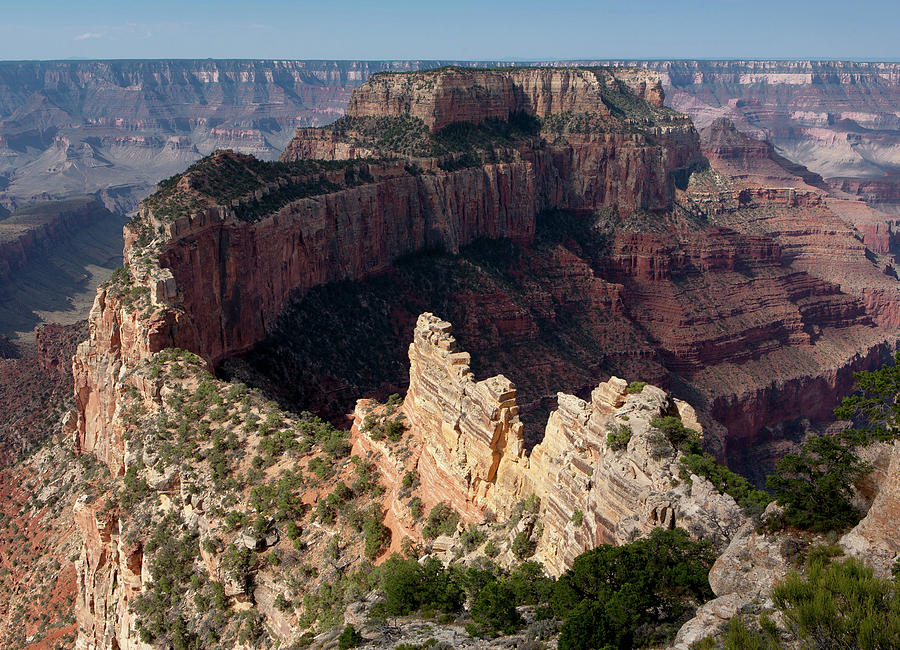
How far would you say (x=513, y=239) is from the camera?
357 feet

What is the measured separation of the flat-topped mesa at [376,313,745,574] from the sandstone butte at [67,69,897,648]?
0.29 ft

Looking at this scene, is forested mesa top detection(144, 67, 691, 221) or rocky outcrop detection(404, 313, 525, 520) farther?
forested mesa top detection(144, 67, 691, 221)

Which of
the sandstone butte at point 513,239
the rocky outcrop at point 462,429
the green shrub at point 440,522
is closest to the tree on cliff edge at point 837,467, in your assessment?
the sandstone butte at point 513,239

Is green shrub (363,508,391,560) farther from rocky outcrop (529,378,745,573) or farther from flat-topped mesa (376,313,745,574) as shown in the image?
rocky outcrop (529,378,745,573)

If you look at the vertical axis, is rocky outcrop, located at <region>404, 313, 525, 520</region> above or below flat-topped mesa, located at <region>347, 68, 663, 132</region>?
below

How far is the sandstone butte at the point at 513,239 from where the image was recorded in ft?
93.5

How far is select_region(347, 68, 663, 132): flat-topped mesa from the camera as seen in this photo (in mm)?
110875

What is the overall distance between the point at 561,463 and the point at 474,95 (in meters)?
95.4

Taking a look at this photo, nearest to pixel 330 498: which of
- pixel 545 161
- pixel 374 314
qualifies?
pixel 374 314

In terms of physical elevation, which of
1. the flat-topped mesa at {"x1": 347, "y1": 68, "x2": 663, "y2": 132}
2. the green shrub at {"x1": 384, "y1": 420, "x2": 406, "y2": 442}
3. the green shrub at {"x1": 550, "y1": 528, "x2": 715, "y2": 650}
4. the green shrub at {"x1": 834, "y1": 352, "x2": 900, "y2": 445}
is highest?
the flat-topped mesa at {"x1": 347, "y1": 68, "x2": 663, "y2": 132}

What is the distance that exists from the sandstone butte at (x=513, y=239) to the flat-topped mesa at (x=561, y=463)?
90mm

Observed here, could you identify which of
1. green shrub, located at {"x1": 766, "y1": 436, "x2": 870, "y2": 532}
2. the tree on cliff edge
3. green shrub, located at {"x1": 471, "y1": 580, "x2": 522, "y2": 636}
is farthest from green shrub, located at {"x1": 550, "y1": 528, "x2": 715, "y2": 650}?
the tree on cliff edge

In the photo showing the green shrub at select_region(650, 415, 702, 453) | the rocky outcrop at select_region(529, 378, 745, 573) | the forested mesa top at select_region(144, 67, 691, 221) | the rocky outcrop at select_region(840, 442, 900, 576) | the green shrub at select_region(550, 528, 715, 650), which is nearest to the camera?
the rocky outcrop at select_region(840, 442, 900, 576)

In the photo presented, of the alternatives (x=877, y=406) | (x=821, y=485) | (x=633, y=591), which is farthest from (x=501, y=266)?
(x=633, y=591)
